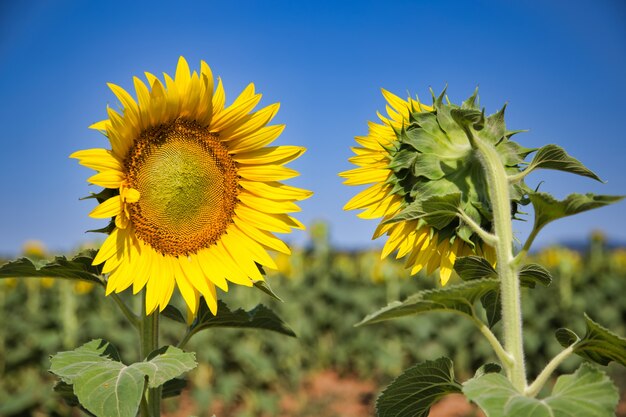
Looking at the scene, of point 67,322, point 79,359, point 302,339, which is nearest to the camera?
point 79,359

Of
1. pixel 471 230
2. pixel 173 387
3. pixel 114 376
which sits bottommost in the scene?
pixel 173 387

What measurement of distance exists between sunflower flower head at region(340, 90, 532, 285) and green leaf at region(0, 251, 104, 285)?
68 centimetres

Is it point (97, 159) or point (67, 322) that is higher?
point (97, 159)

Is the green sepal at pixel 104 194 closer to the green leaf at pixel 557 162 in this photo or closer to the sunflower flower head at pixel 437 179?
the sunflower flower head at pixel 437 179

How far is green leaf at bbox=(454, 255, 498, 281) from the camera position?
4.69 ft

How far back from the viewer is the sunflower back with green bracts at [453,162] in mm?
1456

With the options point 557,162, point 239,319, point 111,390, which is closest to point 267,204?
point 239,319

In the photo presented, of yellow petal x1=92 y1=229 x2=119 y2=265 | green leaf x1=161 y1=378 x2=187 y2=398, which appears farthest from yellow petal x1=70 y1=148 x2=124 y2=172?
green leaf x1=161 y1=378 x2=187 y2=398

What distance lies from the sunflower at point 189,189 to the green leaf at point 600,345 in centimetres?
70

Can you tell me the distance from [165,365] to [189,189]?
0.48m

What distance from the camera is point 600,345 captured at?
1.25 meters

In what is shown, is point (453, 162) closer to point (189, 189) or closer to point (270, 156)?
point (270, 156)

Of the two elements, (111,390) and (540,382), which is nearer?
(540,382)

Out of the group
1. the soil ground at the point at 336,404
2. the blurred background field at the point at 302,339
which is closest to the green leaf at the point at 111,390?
the blurred background field at the point at 302,339
